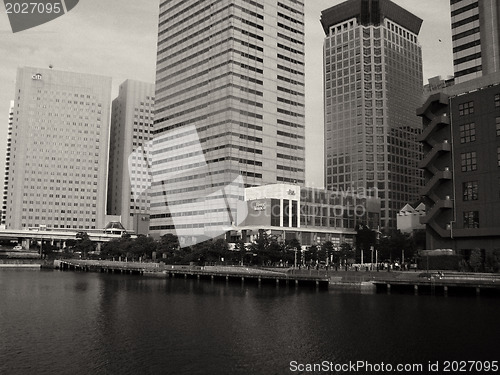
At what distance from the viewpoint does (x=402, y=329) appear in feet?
176

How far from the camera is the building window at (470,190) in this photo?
363ft

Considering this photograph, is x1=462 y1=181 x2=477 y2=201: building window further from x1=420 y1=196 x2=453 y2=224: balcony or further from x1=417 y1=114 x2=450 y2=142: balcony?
x1=417 y1=114 x2=450 y2=142: balcony

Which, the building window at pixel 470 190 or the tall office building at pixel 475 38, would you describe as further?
the tall office building at pixel 475 38

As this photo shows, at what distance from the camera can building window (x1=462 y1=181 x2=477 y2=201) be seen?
11066cm

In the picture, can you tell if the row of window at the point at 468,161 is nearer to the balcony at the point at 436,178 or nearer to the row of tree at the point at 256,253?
the balcony at the point at 436,178

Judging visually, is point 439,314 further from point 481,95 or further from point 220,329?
point 481,95

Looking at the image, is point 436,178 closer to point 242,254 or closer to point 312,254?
point 312,254

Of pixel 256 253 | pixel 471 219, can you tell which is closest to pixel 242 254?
pixel 256 253

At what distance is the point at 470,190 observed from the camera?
11156 cm

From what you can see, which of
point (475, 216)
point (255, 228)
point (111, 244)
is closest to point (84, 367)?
point (475, 216)

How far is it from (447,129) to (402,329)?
250 ft

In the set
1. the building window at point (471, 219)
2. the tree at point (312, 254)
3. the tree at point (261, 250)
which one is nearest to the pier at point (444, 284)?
the building window at point (471, 219)

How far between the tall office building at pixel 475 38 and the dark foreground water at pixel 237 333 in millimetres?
90258

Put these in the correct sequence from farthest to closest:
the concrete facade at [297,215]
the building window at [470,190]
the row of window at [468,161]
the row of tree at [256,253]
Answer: the concrete facade at [297,215]
the row of tree at [256,253]
the row of window at [468,161]
the building window at [470,190]
